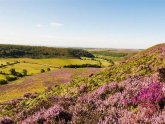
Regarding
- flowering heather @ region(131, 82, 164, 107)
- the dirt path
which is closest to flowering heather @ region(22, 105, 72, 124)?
flowering heather @ region(131, 82, 164, 107)

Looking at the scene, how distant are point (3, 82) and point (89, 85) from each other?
7275cm

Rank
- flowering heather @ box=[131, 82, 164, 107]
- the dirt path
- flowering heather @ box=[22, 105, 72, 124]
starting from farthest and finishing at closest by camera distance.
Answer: the dirt path, flowering heather @ box=[22, 105, 72, 124], flowering heather @ box=[131, 82, 164, 107]

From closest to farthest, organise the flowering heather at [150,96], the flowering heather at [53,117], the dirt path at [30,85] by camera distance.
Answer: the flowering heather at [150,96]
the flowering heather at [53,117]
the dirt path at [30,85]

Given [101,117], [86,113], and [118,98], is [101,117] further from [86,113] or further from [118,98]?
[118,98]

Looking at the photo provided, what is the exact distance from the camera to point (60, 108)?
1060 cm

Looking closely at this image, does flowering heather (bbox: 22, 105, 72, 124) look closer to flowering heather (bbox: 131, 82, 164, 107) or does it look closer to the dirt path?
flowering heather (bbox: 131, 82, 164, 107)

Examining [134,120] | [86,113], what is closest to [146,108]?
[134,120]

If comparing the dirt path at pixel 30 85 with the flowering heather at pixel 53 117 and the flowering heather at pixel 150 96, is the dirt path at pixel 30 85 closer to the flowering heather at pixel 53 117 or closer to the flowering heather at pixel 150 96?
the flowering heather at pixel 53 117

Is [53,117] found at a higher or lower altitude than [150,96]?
lower

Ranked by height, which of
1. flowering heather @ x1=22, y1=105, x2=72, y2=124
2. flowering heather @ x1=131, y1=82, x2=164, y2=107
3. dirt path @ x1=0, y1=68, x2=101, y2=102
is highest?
flowering heather @ x1=131, y1=82, x2=164, y2=107

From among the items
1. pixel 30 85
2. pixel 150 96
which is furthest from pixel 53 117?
pixel 30 85

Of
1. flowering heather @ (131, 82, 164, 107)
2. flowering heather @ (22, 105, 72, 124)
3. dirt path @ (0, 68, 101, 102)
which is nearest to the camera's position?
flowering heather @ (131, 82, 164, 107)

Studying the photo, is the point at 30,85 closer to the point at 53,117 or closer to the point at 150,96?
the point at 53,117

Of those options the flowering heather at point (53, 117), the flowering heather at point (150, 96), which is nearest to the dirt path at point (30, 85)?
the flowering heather at point (53, 117)
